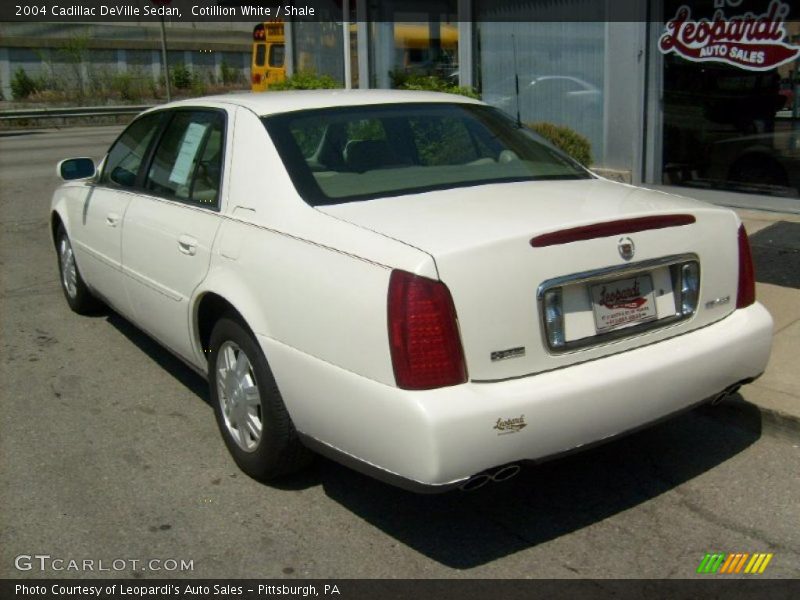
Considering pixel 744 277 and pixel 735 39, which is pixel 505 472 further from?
pixel 735 39

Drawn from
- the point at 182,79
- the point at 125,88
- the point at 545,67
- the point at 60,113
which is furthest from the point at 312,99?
the point at 125,88

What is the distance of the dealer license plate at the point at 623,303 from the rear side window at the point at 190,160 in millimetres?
1806

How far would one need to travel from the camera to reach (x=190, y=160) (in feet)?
14.8

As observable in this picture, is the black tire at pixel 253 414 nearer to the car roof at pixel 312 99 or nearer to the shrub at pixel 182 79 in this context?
the car roof at pixel 312 99

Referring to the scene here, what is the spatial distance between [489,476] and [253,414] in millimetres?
1184

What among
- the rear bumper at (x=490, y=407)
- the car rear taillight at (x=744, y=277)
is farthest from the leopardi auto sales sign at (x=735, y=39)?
the rear bumper at (x=490, y=407)

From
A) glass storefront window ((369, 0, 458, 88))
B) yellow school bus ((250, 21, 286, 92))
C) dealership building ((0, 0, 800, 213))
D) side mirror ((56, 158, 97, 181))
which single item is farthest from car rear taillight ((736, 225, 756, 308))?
yellow school bus ((250, 21, 286, 92))

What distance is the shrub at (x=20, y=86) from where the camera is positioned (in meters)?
37.7

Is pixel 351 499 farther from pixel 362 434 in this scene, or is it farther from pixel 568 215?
pixel 568 215

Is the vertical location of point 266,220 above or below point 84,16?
below

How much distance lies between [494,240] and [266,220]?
1.07 m

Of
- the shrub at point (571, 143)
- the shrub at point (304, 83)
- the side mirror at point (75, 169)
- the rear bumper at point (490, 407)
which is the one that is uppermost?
the shrub at point (304, 83)

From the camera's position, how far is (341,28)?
50.1 feet
